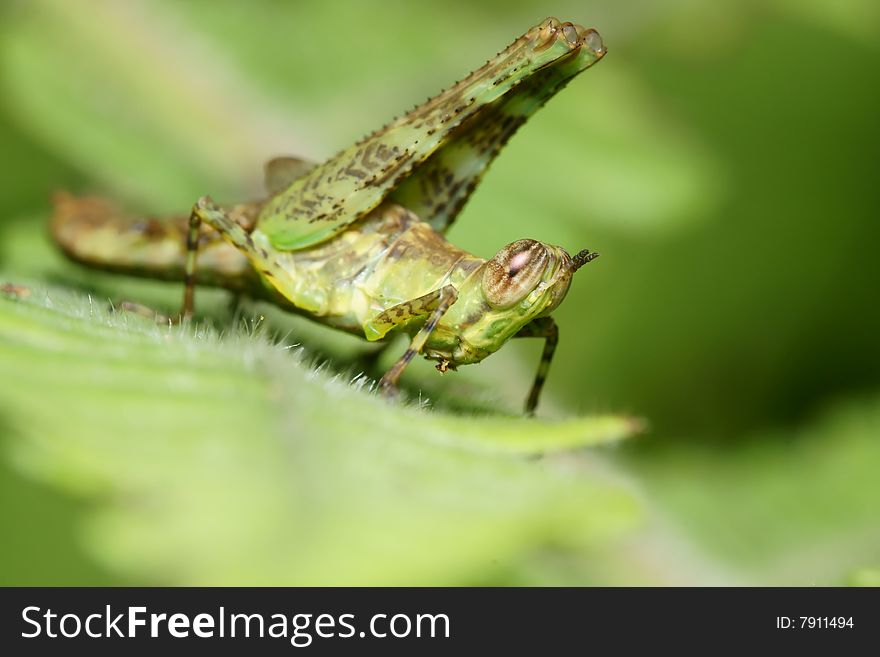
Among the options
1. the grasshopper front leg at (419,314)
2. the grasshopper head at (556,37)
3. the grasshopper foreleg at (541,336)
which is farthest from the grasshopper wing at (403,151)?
the grasshopper foreleg at (541,336)

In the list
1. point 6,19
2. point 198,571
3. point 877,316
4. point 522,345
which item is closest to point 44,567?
point 522,345

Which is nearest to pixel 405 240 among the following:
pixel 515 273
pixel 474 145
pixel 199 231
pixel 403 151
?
pixel 403 151

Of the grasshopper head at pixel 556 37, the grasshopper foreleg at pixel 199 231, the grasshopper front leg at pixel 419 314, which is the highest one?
the grasshopper head at pixel 556 37

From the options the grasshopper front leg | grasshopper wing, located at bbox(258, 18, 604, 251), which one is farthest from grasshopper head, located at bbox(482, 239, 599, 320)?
grasshopper wing, located at bbox(258, 18, 604, 251)

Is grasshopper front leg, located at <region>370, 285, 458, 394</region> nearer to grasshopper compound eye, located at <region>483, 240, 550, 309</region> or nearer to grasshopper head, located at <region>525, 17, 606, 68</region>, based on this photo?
grasshopper compound eye, located at <region>483, 240, 550, 309</region>

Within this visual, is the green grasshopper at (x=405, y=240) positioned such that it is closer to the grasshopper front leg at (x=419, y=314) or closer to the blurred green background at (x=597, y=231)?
the grasshopper front leg at (x=419, y=314)

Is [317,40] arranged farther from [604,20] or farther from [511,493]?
[511,493]

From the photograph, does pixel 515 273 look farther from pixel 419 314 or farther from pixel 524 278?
pixel 419 314
